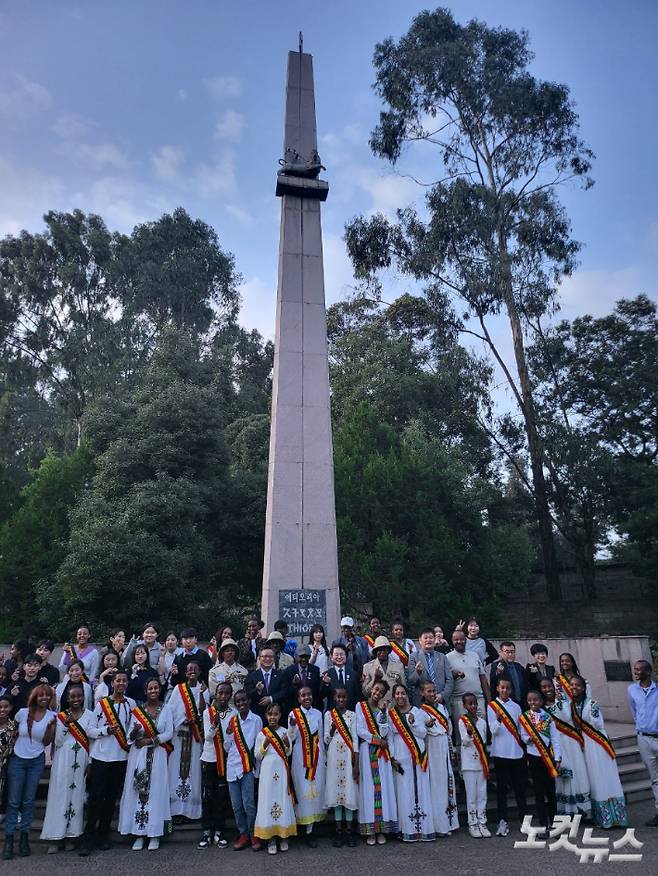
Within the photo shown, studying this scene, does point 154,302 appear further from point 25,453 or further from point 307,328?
point 307,328

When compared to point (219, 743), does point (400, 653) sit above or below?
above

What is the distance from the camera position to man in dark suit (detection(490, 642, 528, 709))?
6621 mm

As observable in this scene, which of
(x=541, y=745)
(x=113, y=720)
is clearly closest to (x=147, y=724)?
(x=113, y=720)

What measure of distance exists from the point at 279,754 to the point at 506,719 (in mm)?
2110

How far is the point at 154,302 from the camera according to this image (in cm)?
3281

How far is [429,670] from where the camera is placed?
6852 mm

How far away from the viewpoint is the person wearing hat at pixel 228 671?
20.7ft

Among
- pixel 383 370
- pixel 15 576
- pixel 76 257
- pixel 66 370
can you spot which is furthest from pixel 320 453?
pixel 76 257

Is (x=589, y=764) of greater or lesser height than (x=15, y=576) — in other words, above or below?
below

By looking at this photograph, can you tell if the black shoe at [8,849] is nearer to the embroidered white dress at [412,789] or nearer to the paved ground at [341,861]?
the paved ground at [341,861]

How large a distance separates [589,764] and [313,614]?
14.3ft

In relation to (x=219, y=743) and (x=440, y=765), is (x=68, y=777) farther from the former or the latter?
(x=440, y=765)

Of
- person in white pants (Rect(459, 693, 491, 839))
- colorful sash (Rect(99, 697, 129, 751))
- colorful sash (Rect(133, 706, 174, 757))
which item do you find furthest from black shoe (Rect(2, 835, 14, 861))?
person in white pants (Rect(459, 693, 491, 839))

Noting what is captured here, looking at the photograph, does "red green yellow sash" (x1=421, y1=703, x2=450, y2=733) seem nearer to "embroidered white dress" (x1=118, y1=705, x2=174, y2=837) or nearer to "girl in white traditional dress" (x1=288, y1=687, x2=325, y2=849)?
"girl in white traditional dress" (x1=288, y1=687, x2=325, y2=849)
